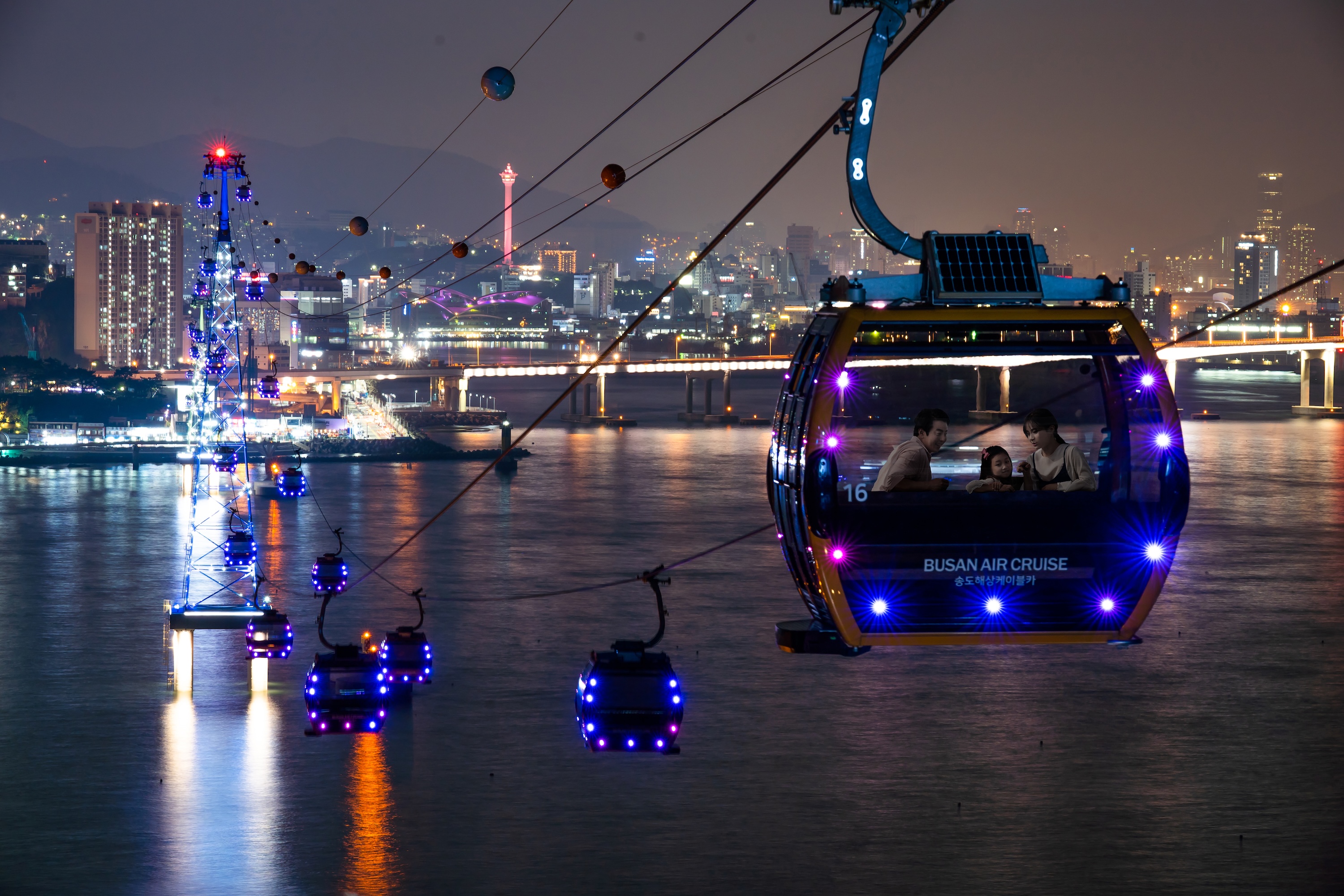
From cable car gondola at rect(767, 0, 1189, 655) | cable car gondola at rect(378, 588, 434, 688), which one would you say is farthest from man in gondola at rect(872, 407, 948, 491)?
cable car gondola at rect(378, 588, 434, 688)

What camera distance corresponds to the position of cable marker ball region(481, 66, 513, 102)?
10.2m

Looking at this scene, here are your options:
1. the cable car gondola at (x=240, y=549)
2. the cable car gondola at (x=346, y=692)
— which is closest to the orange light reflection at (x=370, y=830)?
the cable car gondola at (x=240, y=549)

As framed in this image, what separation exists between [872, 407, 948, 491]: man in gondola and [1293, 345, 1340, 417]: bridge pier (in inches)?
4488

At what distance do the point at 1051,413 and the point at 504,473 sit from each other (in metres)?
67.8

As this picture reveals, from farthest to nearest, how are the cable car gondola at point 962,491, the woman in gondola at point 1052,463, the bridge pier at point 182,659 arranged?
the bridge pier at point 182,659 < the woman in gondola at point 1052,463 < the cable car gondola at point 962,491

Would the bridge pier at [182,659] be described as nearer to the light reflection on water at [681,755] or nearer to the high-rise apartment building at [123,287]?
the light reflection on water at [681,755]

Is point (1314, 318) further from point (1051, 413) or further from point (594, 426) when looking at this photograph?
point (1051, 413)

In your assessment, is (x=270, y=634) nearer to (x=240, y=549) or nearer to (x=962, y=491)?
(x=240, y=549)

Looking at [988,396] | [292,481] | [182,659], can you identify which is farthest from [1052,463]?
[988,396]

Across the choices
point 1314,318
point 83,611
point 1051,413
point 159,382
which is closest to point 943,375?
point 1314,318

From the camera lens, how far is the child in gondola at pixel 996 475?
729 cm

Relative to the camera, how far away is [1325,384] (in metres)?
120

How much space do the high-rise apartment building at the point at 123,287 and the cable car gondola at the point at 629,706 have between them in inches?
6307

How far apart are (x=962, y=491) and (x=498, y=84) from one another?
478 centimetres
